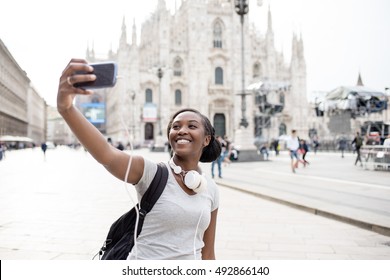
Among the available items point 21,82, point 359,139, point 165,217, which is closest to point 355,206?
point 165,217

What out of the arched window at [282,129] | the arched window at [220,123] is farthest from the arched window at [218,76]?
the arched window at [282,129]

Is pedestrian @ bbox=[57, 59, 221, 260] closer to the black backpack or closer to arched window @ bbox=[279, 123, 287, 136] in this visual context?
the black backpack

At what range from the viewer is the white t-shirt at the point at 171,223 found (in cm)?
134

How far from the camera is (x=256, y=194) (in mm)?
6125

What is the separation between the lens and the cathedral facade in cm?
3288

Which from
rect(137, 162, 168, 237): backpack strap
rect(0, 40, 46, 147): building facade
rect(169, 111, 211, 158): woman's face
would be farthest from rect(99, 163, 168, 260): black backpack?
rect(0, 40, 46, 147): building facade

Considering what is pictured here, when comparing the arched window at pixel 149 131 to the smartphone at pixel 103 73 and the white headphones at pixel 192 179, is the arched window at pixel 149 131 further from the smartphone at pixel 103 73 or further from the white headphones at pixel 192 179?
the smartphone at pixel 103 73

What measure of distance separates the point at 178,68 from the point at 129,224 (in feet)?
114

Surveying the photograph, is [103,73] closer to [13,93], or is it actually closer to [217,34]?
[13,93]

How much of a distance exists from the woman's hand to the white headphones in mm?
482

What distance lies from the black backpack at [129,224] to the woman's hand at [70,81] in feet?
1.44

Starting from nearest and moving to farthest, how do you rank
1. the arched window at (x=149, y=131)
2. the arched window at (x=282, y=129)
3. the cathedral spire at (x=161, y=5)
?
the cathedral spire at (x=161, y=5) < the arched window at (x=149, y=131) < the arched window at (x=282, y=129)

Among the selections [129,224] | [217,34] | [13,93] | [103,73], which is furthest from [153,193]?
[217,34]

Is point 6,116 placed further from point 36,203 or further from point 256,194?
point 256,194
